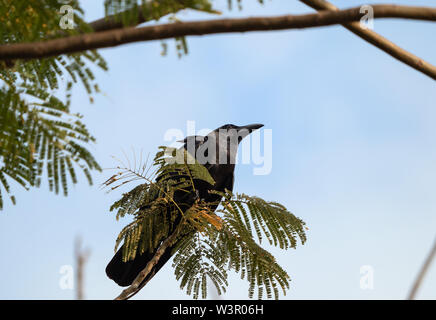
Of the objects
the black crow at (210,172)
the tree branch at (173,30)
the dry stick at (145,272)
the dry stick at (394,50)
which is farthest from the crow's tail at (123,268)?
the tree branch at (173,30)

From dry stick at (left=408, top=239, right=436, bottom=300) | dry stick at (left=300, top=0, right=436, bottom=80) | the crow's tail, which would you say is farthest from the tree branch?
the crow's tail

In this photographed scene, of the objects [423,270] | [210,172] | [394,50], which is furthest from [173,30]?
[210,172]

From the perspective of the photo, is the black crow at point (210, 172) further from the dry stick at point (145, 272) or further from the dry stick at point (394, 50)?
the dry stick at point (394, 50)

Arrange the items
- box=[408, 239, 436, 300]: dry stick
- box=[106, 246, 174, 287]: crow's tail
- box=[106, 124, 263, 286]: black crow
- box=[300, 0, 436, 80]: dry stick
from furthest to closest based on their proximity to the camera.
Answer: box=[106, 246, 174, 287]: crow's tail, box=[106, 124, 263, 286]: black crow, box=[300, 0, 436, 80]: dry stick, box=[408, 239, 436, 300]: dry stick

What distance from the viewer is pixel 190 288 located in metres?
4.26

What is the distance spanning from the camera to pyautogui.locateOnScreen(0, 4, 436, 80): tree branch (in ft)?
5.72

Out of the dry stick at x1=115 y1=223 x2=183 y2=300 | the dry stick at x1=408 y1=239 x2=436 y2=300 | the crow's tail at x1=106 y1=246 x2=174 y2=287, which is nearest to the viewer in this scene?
the dry stick at x1=408 y1=239 x2=436 y2=300

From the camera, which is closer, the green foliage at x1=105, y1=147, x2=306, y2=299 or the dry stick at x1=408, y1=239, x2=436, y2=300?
the dry stick at x1=408, y1=239, x2=436, y2=300

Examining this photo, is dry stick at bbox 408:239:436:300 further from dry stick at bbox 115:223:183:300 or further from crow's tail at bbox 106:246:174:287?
crow's tail at bbox 106:246:174:287

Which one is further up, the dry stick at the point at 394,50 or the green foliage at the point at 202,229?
the dry stick at the point at 394,50

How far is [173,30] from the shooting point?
1.77 metres

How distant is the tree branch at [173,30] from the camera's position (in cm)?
174

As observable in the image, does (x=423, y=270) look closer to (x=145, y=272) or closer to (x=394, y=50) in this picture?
(x=394, y=50)
